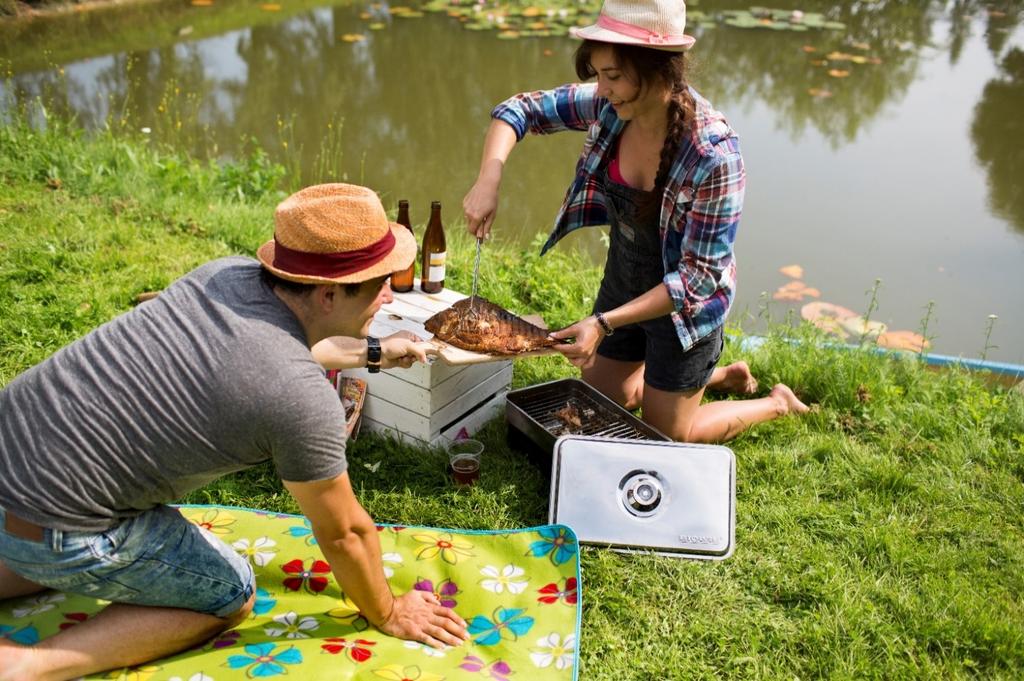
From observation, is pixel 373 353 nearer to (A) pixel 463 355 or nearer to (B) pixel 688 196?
(A) pixel 463 355

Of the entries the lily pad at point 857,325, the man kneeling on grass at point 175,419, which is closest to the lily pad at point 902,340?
the lily pad at point 857,325

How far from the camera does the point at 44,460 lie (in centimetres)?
245

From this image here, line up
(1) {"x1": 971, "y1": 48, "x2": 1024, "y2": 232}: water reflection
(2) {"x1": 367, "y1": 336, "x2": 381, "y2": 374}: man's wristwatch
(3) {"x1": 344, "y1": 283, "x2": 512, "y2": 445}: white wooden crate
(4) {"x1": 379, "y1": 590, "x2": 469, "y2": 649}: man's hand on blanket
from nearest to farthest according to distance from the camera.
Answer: (4) {"x1": 379, "y1": 590, "x2": 469, "y2": 649}: man's hand on blanket → (2) {"x1": 367, "y1": 336, "x2": 381, "y2": 374}: man's wristwatch → (3) {"x1": 344, "y1": 283, "x2": 512, "y2": 445}: white wooden crate → (1) {"x1": 971, "y1": 48, "x2": 1024, "y2": 232}: water reflection

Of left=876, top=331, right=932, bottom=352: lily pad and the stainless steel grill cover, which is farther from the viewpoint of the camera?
left=876, top=331, right=932, bottom=352: lily pad

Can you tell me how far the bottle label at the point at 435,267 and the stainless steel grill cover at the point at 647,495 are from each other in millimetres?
1099

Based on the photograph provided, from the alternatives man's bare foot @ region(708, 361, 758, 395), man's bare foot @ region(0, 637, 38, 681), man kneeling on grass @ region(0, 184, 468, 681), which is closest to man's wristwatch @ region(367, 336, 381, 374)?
man kneeling on grass @ region(0, 184, 468, 681)

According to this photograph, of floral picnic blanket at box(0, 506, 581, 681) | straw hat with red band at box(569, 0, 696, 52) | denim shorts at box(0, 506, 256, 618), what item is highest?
straw hat with red band at box(569, 0, 696, 52)

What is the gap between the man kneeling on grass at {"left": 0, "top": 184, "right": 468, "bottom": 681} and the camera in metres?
2.44

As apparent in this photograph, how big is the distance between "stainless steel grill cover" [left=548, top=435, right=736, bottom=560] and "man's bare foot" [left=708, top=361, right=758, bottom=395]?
40.0 inches

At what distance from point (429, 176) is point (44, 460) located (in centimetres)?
576

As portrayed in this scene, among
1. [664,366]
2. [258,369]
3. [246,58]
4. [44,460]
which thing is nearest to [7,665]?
[44,460]

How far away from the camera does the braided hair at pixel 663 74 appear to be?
11.2ft

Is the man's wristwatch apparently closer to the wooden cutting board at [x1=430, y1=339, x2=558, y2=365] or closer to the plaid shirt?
the wooden cutting board at [x1=430, y1=339, x2=558, y2=365]

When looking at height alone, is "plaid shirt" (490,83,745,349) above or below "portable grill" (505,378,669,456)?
above
